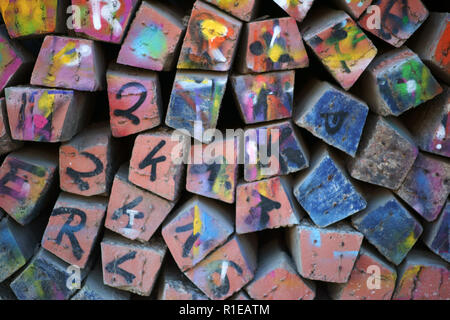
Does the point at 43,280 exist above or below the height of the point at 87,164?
below

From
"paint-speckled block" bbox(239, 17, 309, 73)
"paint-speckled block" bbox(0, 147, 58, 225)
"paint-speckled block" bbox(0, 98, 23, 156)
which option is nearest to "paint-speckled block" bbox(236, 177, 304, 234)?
"paint-speckled block" bbox(239, 17, 309, 73)

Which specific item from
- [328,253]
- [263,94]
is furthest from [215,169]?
[328,253]

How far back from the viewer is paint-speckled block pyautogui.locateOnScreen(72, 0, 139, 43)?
1566 millimetres

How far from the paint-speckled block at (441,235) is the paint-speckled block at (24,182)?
1498 millimetres

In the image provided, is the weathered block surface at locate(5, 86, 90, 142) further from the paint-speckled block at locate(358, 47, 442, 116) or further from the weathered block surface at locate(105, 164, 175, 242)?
the paint-speckled block at locate(358, 47, 442, 116)

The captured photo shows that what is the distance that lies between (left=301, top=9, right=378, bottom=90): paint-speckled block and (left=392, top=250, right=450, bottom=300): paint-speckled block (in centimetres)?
76

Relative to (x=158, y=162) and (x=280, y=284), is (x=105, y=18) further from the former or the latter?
(x=280, y=284)

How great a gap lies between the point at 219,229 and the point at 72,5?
3.18 ft

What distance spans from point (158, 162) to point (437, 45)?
1.10 m

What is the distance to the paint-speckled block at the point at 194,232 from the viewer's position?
1.68 m

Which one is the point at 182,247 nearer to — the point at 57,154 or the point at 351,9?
the point at 57,154

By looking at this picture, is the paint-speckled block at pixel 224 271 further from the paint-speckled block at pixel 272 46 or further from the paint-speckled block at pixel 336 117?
the paint-speckled block at pixel 272 46

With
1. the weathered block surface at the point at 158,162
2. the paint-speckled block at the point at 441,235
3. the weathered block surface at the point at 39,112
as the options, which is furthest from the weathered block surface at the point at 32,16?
the paint-speckled block at the point at 441,235

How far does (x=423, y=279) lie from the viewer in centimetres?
176
